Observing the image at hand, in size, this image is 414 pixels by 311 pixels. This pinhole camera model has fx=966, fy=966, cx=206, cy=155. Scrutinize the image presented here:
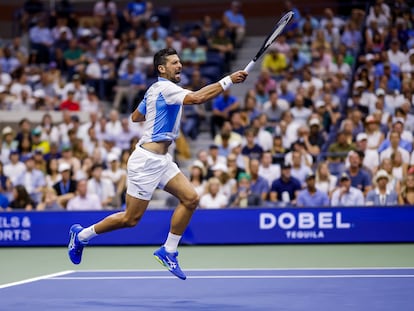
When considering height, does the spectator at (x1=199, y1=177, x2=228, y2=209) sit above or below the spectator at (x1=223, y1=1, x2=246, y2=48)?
below

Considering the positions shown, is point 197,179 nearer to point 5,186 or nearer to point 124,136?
point 124,136

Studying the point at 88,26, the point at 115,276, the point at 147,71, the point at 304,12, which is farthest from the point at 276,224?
the point at 88,26

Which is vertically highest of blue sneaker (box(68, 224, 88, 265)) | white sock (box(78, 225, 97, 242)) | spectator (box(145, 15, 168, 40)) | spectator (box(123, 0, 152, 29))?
spectator (box(123, 0, 152, 29))

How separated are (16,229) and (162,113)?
639 centimetres

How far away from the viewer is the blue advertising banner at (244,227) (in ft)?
45.6

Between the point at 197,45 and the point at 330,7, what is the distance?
3273mm

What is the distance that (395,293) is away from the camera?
8.48 metres

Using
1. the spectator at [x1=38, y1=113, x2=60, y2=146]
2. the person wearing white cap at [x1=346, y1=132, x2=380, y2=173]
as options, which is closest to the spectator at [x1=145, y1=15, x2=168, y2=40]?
the spectator at [x1=38, y1=113, x2=60, y2=146]

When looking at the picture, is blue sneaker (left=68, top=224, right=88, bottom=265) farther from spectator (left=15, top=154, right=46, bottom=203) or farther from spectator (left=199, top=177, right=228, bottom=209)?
spectator (left=15, top=154, right=46, bottom=203)

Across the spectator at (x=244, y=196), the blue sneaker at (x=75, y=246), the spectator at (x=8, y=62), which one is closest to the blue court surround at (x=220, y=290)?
the blue sneaker at (x=75, y=246)

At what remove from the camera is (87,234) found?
9328 mm

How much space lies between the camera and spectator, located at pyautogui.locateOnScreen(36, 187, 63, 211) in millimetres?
15445

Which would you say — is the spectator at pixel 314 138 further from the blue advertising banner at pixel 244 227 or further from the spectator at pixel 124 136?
the spectator at pixel 124 136

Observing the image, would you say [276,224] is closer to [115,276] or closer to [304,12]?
[115,276]
